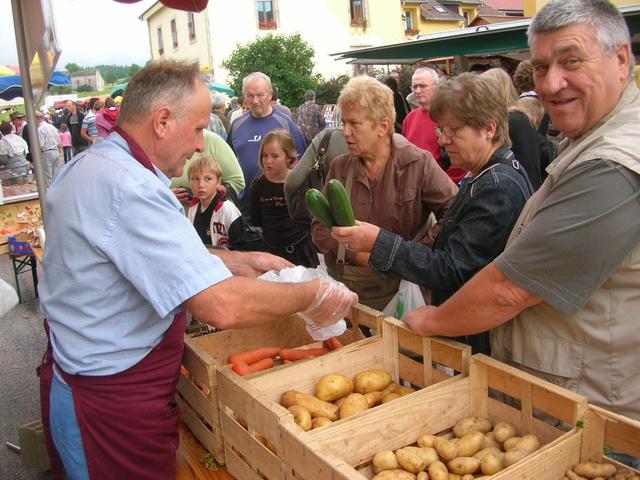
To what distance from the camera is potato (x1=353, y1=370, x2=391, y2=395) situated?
6.58ft

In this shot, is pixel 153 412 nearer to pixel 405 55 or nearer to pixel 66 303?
pixel 66 303

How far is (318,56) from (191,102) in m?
33.6

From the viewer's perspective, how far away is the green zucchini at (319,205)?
2250 mm

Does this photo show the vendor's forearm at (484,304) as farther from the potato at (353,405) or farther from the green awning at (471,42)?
the green awning at (471,42)

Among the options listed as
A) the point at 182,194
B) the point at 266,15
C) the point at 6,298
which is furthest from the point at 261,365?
the point at 266,15

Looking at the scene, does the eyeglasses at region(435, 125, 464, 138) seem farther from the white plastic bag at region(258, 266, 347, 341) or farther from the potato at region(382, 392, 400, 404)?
the potato at region(382, 392, 400, 404)

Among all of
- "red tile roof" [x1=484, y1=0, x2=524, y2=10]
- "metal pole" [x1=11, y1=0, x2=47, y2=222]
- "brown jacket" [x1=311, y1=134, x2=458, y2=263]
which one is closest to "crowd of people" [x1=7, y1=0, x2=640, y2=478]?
"brown jacket" [x1=311, y1=134, x2=458, y2=263]

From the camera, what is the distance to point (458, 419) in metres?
1.83

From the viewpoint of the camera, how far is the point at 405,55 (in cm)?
1016

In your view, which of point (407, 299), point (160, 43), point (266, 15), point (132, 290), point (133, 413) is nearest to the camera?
point (132, 290)

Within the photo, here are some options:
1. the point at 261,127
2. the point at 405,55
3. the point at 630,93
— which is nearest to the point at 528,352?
the point at 630,93

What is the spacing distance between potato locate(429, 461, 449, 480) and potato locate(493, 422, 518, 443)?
0.21m

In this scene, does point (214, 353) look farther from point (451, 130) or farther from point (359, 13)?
point (359, 13)

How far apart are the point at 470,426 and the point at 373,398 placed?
329 millimetres
